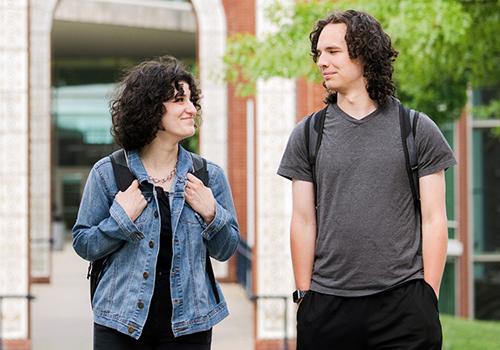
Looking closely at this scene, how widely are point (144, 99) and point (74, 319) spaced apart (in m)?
10.8

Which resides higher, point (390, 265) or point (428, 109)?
point (428, 109)

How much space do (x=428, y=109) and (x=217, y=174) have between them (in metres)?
9.71

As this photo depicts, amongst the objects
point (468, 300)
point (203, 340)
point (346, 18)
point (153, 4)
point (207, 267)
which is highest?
point (153, 4)

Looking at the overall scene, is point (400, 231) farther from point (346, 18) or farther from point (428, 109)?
point (428, 109)

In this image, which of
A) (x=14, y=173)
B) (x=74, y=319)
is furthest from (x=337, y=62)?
(x=74, y=319)

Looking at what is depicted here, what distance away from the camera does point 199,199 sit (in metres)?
3.99

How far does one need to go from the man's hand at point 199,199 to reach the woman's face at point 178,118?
16cm

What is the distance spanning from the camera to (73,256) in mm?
26438

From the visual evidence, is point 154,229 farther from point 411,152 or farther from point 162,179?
point 411,152

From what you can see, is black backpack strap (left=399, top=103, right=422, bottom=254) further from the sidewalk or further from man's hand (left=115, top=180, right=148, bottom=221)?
the sidewalk

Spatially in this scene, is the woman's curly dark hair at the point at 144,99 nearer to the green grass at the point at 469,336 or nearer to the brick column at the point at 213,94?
the green grass at the point at 469,336

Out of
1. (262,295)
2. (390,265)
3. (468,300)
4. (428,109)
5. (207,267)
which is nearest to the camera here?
(390,265)

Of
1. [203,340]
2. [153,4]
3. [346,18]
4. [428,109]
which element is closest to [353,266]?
[203,340]

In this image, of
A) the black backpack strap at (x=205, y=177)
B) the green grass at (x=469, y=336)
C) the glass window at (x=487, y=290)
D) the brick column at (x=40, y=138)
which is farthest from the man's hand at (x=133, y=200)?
the glass window at (x=487, y=290)
